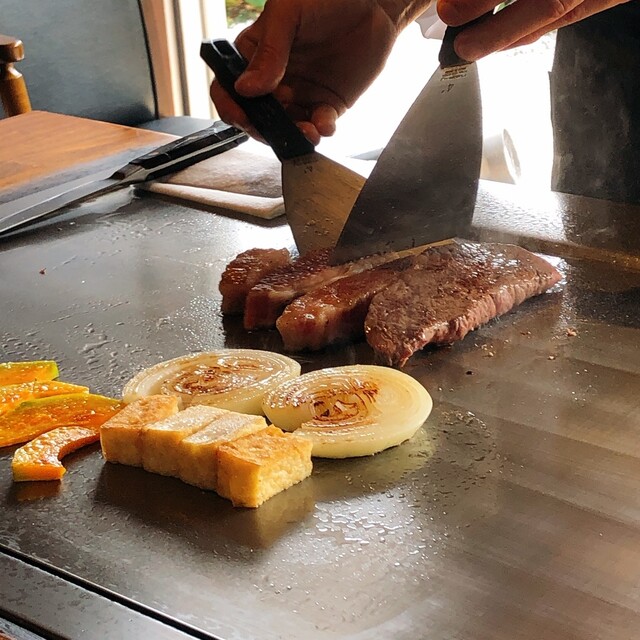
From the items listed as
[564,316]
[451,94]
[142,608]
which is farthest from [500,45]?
[142,608]

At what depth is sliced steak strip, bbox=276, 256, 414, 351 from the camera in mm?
1858

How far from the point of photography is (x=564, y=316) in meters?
1.97

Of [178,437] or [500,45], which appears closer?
[178,437]

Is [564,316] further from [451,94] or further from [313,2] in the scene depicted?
[313,2]

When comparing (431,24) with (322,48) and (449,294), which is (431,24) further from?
(449,294)

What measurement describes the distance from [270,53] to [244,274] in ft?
2.31

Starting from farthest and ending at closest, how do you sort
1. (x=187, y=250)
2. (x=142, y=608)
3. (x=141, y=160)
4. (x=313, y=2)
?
(x=141, y=160)
(x=313, y=2)
(x=187, y=250)
(x=142, y=608)

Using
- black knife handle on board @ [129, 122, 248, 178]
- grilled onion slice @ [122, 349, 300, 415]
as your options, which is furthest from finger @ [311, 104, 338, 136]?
grilled onion slice @ [122, 349, 300, 415]

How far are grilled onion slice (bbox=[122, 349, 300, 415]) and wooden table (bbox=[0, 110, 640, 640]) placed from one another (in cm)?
10

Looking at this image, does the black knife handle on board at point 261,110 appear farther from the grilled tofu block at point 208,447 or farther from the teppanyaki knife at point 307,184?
the grilled tofu block at point 208,447

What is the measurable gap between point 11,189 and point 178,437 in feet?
5.78

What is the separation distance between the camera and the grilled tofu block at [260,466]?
1393 mm

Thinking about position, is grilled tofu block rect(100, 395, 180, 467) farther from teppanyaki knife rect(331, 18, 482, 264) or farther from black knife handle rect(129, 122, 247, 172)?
black knife handle rect(129, 122, 247, 172)

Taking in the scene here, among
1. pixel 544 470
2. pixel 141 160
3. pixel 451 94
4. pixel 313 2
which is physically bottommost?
pixel 544 470
